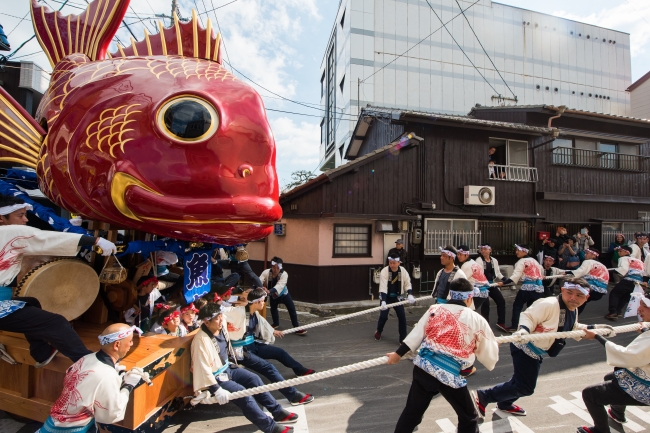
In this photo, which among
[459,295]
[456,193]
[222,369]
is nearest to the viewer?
[459,295]

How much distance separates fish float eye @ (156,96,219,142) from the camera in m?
3.05

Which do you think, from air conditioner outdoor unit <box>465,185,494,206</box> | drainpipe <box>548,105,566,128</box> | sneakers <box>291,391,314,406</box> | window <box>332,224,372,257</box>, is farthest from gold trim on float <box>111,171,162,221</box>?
drainpipe <box>548,105,566,128</box>

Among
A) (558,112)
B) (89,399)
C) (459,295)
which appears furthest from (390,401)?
(558,112)

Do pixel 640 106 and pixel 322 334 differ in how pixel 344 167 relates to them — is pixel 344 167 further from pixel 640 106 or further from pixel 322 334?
pixel 640 106

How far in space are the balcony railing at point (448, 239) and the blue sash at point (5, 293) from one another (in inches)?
398

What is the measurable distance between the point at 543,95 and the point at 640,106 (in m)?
8.49

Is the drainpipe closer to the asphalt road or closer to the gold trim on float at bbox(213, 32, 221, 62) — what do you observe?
the asphalt road

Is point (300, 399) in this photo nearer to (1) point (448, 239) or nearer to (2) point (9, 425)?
(2) point (9, 425)

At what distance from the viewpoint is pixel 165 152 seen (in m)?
3.02

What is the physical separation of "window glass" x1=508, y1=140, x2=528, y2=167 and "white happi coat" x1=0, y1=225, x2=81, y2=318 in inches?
531

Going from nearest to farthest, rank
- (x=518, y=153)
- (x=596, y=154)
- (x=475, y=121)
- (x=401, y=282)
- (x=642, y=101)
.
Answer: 1. (x=401, y=282)
2. (x=475, y=121)
3. (x=518, y=153)
4. (x=596, y=154)
5. (x=642, y=101)

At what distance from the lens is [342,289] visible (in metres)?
10.1

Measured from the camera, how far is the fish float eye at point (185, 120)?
3.05 meters

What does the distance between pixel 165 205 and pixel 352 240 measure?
775 centimetres
